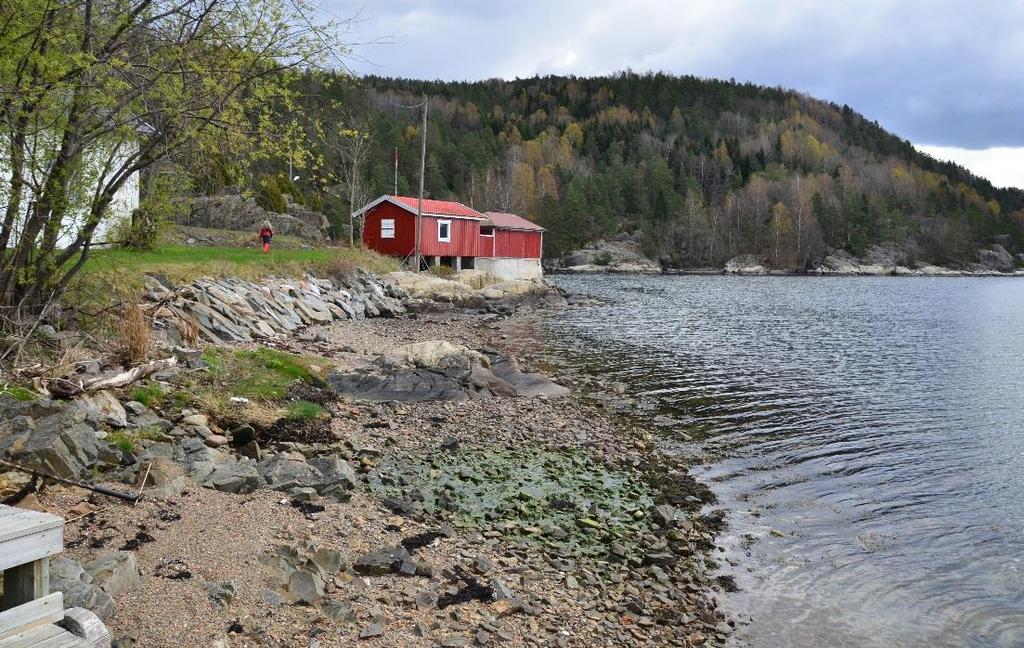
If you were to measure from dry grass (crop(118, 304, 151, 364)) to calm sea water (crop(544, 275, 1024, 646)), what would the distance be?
30.4 ft

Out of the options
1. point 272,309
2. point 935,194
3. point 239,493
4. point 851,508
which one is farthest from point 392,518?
point 935,194

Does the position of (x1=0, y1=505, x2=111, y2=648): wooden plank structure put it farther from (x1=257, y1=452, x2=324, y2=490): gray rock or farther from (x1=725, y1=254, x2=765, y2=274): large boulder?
(x1=725, y1=254, x2=765, y2=274): large boulder

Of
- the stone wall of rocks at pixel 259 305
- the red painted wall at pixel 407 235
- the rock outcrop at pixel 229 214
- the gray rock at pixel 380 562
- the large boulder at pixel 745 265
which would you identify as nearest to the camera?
the gray rock at pixel 380 562

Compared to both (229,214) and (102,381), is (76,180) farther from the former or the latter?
(229,214)

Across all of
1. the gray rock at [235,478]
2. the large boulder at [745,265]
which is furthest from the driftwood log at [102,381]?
the large boulder at [745,265]

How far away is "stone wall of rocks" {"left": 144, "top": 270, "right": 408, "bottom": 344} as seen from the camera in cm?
1711

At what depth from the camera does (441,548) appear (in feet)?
26.3

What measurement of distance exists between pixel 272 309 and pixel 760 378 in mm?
15519

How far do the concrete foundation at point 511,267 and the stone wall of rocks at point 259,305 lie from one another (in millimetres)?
19616

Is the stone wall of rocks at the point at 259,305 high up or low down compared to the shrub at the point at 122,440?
up

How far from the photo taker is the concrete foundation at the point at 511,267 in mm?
56156

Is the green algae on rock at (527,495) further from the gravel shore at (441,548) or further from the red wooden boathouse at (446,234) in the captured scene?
the red wooden boathouse at (446,234)

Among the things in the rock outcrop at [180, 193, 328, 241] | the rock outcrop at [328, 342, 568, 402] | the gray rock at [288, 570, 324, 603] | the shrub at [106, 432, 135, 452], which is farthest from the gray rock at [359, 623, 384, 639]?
the rock outcrop at [180, 193, 328, 241]

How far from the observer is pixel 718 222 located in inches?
4973
